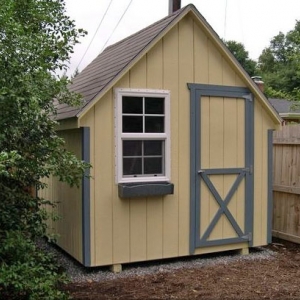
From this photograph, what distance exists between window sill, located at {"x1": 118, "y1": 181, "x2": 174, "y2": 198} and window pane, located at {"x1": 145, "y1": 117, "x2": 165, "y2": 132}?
70cm

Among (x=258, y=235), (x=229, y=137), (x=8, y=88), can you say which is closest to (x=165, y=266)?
(x=258, y=235)

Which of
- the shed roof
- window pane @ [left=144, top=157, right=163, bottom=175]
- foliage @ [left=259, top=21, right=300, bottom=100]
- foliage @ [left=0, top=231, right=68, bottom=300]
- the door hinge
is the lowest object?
the door hinge

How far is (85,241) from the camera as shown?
523 cm

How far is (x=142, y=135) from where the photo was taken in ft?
18.0

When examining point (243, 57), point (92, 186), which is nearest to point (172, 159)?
point (92, 186)

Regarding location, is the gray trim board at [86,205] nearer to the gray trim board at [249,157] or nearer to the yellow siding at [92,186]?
the yellow siding at [92,186]

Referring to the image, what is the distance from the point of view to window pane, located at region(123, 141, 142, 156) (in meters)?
5.47

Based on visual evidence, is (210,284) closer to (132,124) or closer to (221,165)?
(221,165)

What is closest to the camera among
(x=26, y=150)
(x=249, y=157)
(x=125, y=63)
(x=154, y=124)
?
(x=26, y=150)

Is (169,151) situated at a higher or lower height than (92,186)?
higher

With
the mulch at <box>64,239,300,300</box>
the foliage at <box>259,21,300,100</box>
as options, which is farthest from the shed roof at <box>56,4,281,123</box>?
the foliage at <box>259,21,300,100</box>

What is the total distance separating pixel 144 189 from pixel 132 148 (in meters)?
0.57

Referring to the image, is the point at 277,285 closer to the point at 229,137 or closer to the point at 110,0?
the point at 229,137

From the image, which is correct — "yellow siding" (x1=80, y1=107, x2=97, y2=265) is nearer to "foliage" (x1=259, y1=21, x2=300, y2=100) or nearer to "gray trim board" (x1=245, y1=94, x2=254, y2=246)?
"gray trim board" (x1=245, y1=94, x2=254, y2=246)
